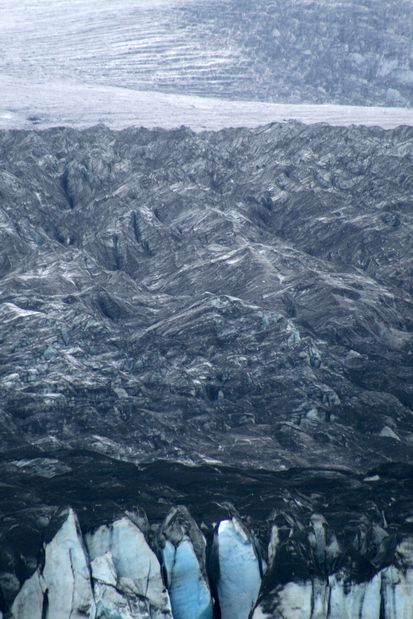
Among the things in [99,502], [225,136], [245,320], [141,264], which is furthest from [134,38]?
[99,502]

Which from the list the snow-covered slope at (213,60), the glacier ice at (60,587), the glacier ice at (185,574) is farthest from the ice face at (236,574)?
the snow-covered slope at (213,60)

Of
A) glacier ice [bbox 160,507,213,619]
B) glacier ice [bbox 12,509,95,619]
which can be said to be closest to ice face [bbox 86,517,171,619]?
glacier ice [bbox 12,509,95,619]

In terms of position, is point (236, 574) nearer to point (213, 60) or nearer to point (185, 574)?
point (185, 574)

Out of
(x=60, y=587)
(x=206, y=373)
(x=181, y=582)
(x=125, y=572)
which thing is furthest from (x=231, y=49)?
(x=60, y=587)

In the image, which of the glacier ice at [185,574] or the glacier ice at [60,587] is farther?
the glacier ice at [185,574]

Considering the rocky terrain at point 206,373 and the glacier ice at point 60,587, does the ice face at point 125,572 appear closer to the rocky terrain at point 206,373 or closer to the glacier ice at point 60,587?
the rocky terrain at point 206,373

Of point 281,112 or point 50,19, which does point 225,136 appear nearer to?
point 281,112

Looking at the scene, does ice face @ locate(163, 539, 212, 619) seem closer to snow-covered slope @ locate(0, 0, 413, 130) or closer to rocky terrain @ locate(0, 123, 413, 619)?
rocky terrain @ locate(0, 123, 413, 619)
